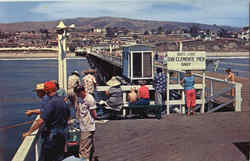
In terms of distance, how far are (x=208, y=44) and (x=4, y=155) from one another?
142 m

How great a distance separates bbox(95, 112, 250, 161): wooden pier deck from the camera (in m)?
6.07

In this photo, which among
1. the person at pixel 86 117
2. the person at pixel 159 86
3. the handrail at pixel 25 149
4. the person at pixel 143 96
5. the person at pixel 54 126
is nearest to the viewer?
the handrail at pixel 25 149

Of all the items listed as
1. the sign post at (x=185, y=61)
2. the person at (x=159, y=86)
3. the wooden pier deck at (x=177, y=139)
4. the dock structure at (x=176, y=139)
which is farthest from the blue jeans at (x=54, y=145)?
the sign post at (x=185, y=61)

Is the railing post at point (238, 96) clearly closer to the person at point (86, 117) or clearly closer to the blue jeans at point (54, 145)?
the person at point (86, 117)

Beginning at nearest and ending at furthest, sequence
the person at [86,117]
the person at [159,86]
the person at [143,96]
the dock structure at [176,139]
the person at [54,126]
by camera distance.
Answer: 1. the person at [54,126]
2. the person at [86,117]
3. the dock structure at [176,139]
4. the person at [143,96]
5. the person at [159,86]

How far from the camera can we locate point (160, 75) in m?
9.88

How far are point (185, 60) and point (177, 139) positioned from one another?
10.4 feet

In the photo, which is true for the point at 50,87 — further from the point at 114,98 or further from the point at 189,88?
the point at 189,88

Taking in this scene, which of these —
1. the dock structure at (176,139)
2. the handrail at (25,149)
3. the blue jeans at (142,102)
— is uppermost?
the handrail at (25,149)

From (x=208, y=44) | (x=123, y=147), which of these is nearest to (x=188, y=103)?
(x=123, y=147)

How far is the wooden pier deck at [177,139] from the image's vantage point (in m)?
6.07

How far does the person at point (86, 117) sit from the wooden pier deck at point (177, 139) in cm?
45

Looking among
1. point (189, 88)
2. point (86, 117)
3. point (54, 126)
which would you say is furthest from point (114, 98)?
point (54, 126)

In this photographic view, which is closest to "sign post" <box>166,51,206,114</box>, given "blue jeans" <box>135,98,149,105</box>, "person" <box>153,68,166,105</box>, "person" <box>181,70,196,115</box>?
"person" <box>181,70,196,115</box>
